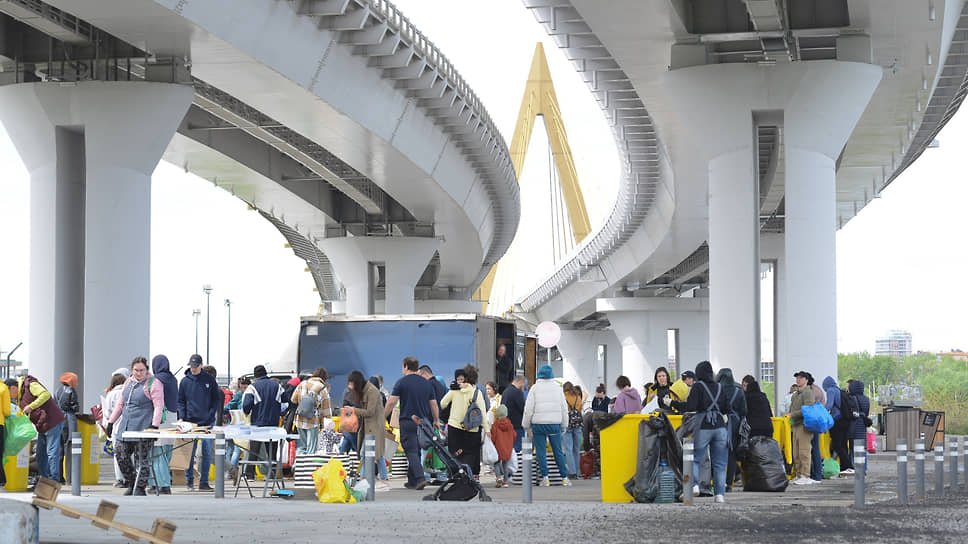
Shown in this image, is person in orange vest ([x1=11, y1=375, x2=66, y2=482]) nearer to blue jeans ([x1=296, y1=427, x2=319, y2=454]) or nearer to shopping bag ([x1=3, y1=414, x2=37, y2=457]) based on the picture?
shopping bag ([x1=3, y1=414, x2=37, y2=457])

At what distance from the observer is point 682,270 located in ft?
230

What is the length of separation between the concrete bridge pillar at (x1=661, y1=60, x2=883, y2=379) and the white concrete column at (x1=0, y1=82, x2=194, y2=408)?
33.2ft

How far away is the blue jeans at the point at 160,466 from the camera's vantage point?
690 inches

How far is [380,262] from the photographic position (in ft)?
183

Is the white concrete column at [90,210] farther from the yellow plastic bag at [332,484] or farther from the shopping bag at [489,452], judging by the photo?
the yellow plastic bag at [332,484]

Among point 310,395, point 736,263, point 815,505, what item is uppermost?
point 736,263

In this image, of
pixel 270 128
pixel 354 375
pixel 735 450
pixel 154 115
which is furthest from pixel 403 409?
pixel 270 128

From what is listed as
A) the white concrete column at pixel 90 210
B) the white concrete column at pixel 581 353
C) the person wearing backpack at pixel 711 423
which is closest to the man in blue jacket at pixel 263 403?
the person wearing backpack at pixel 711 423


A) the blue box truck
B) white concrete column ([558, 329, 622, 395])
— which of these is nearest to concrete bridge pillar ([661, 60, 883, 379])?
the blue box truck

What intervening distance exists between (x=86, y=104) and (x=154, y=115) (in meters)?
1.33

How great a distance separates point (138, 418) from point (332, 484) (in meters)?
2.77

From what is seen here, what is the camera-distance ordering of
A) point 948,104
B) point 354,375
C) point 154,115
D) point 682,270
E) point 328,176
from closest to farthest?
point 354,375, point 154,115, point 948,104, point 328,176, point 682,270

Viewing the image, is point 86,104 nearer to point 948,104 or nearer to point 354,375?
point 354,375

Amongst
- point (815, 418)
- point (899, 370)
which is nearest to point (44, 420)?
point (815, 418)
